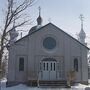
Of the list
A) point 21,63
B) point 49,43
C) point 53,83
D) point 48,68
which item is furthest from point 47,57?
point 53,83

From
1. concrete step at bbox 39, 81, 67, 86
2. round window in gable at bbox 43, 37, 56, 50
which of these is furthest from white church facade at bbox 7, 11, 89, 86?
concrete step at bbox 39, 81, 67, 86

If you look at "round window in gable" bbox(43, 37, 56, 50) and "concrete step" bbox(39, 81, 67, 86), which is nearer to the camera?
"concrete step" bbox(39, 81, 67, 86)

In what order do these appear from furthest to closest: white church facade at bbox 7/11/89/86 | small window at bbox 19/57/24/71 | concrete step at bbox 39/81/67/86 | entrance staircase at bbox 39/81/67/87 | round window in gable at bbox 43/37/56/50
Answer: round window in gable at bbox 43/37/56/50
small window at bbox 19/57/24/71
white church facade at bbox 7/11/89/86
concrete step at bbox 39/81/67/86
entrance staircase at bbox 39/81/67/87

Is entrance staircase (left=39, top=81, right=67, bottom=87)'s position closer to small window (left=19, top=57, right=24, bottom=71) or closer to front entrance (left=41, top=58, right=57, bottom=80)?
front entrance (left=41, top=58, right=57, bottom=80)

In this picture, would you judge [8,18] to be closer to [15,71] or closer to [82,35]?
[15,71]

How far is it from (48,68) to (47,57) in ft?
4.72

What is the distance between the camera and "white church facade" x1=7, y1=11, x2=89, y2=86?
32875 millimetres

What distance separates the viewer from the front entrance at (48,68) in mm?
33156

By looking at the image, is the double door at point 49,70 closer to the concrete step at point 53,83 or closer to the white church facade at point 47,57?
the white church facade at point 47,57

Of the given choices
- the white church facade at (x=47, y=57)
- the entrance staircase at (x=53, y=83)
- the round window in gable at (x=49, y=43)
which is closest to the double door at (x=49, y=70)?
the white church facade at (x=47, y=57)

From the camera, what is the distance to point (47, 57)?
110 feet

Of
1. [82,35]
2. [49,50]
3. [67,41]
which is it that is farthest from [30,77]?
[82,35]

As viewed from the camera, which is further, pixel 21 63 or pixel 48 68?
pixel 48 68

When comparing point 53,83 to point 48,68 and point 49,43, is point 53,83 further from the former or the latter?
point 49,43
